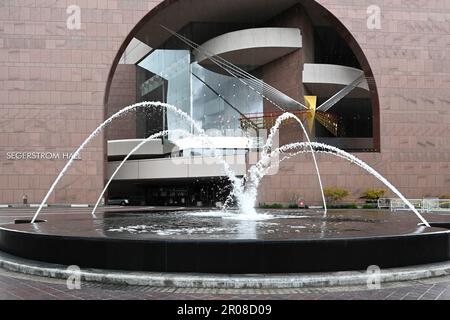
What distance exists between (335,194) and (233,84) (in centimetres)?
1556

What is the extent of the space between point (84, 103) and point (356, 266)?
29.8 meters

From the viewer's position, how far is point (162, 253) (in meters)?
7.77

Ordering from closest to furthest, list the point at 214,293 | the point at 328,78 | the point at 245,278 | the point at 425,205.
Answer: the point at 214,293 < the point at 245,278 < the point at 425,205 < the point at 328,78

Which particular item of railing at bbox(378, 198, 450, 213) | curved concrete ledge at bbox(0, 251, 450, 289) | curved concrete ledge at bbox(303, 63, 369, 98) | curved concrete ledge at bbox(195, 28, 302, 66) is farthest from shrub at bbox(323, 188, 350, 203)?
curved concrete ledge at bbox(0, 251, 450, 289)

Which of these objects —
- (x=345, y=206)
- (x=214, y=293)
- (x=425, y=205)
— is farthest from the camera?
(x=345, y=206)

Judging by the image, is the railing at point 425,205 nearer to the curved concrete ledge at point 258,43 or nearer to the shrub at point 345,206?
the shrub at point 345,206

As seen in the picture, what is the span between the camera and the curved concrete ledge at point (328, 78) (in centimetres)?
3991

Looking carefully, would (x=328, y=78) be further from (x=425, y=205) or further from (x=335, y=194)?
(x=425, y=205)

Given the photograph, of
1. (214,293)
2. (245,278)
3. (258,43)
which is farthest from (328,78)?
(214,293)

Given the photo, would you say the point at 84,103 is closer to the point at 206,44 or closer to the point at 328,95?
the point at 206,44

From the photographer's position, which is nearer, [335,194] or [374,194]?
[335,194]

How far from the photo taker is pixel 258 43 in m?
39.6
